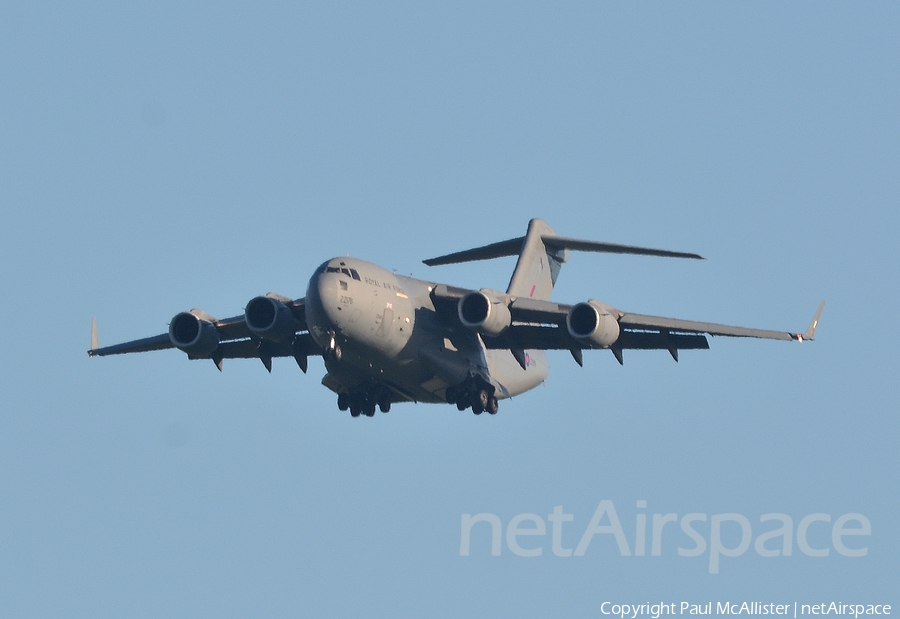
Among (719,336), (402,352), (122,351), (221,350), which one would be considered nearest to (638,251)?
(719,336)

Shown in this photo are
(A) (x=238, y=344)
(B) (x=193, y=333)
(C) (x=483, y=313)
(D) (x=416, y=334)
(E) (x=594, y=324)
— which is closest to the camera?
(E) (x=594, y=324)

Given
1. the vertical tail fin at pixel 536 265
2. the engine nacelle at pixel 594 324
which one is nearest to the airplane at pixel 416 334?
the engine nacelle at pixel 594 324

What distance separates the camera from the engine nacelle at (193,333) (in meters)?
28.1

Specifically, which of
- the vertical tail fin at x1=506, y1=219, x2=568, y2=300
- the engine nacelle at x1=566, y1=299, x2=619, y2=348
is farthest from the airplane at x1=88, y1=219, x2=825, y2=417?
the vertical tail fin at x1=506, y1=219, x2=568, y2=300

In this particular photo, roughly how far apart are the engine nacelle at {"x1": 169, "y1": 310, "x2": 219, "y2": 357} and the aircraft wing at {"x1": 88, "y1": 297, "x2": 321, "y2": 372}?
0.09 feet

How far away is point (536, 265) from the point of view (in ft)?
103

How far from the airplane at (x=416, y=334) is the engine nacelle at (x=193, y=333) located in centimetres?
2

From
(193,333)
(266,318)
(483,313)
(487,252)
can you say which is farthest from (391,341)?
(487,252)

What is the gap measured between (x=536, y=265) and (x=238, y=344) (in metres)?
6.26

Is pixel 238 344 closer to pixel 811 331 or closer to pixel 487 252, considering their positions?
pixel 487 252

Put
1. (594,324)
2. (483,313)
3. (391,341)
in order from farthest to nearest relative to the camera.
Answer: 1. (483,313)
2. (391,341)
3. (594,324)

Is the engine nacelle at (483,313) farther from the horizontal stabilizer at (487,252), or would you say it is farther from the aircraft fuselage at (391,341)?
the horizontal stabilizer at (487,252)

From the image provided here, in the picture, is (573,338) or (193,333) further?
(193,333)

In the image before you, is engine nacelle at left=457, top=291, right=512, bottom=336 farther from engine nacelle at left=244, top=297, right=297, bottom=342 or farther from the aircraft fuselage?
engine nacelle at left=244, top=297, right=297, bottom=342
